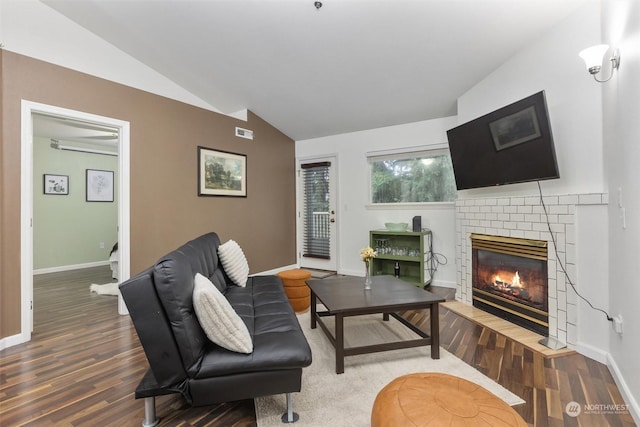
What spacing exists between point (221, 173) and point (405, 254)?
2.88 meters

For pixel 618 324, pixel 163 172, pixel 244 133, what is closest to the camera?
pixel 618 324

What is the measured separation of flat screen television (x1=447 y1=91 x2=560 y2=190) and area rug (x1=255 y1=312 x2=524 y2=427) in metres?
1.66

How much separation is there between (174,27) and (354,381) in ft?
10.6

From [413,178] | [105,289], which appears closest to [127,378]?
[105,289]

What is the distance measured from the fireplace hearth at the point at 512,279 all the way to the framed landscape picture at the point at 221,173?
10.4 feet

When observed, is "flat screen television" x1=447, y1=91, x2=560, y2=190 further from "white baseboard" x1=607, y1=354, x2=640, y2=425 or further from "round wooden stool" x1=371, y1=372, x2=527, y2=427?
"round wooden stool" x1=371, y1=372, x2=527, y2=427

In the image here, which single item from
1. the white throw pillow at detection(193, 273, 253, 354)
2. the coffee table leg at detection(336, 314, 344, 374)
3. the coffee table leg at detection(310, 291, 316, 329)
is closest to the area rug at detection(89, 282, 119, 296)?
the coffee table leg at detection(310, 291, 316, 329)

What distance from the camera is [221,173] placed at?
414cm

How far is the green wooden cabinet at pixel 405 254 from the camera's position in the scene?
4.07 metres

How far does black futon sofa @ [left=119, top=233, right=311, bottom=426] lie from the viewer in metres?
1.37

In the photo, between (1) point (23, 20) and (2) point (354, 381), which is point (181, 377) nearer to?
(2) point (354, 381)

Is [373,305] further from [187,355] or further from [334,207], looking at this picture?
[334,207]

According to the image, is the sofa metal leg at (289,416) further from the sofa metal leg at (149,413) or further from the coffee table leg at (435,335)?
the coffee table leg at (435,335)

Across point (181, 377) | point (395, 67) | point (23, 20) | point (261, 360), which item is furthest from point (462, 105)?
point (23, 20)
